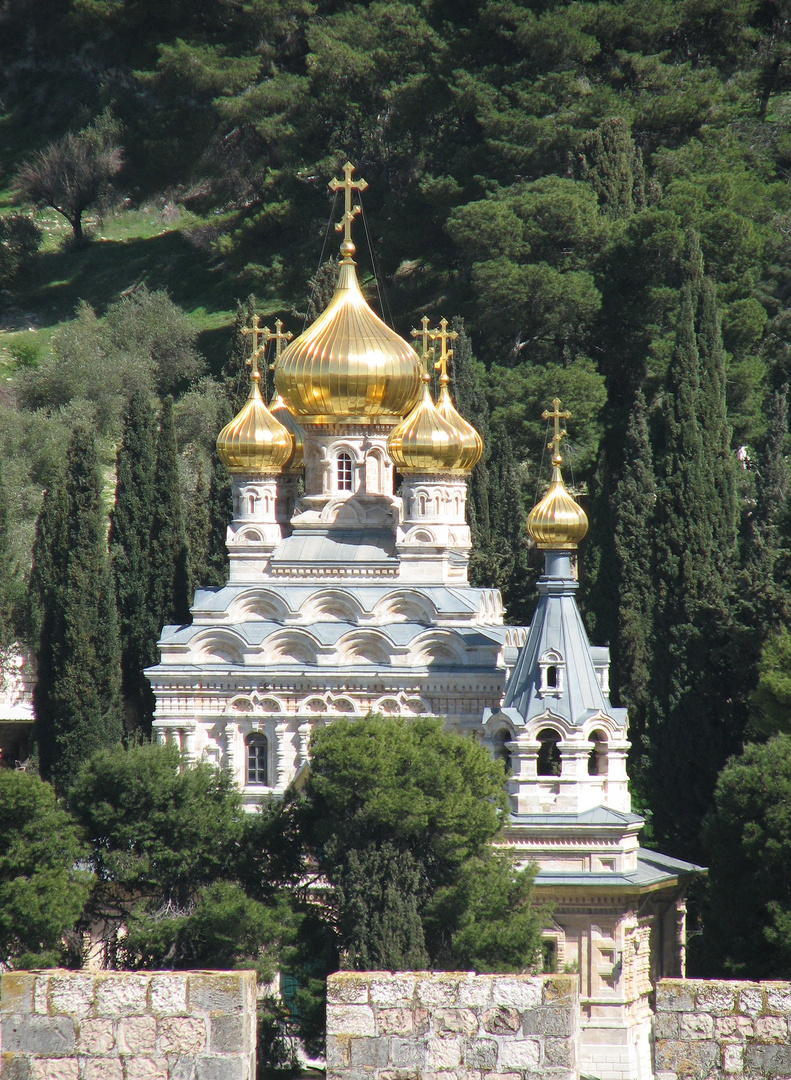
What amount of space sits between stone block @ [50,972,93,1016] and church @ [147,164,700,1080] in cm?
1303

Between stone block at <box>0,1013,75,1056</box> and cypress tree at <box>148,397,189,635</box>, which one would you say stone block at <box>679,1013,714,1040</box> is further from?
cypress tree at <box>148,397,189,635</box>

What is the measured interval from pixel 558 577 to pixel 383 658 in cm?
332

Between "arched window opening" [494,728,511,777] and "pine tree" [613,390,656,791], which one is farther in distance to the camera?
"pine tree" [613,390,656,791]

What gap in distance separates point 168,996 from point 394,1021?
0.97 metres

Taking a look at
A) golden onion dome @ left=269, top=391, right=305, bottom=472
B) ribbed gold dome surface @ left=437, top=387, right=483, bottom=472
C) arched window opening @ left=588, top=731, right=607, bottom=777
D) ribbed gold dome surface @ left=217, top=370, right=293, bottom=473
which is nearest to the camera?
arched window opening @ left=588, top=731, right=607, bottom=777

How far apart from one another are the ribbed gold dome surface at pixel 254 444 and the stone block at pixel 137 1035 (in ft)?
65.2

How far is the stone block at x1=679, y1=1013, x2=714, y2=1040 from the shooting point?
797 centimetres

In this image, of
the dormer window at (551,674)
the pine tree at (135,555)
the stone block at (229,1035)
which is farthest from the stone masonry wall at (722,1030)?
the pine tree at (135,555)

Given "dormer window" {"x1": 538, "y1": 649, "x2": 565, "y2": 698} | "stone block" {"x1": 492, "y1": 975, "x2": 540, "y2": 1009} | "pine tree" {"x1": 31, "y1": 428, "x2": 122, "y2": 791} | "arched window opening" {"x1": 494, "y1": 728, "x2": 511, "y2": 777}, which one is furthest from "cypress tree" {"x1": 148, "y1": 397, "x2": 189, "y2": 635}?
"stone block" {"x1": 492, "y1": 975, "x2": 540, "y2": 1009}

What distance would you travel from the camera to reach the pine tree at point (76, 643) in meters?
28.2

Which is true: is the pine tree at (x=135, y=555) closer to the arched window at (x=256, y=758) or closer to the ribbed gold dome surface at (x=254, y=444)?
the ribbed gold dome surface at (x=254, y=444)

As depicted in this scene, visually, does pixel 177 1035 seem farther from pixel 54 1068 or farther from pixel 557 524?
pixel 557 524

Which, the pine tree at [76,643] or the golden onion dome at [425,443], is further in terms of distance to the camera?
the pine tree at [76,643]

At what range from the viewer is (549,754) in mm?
23625
